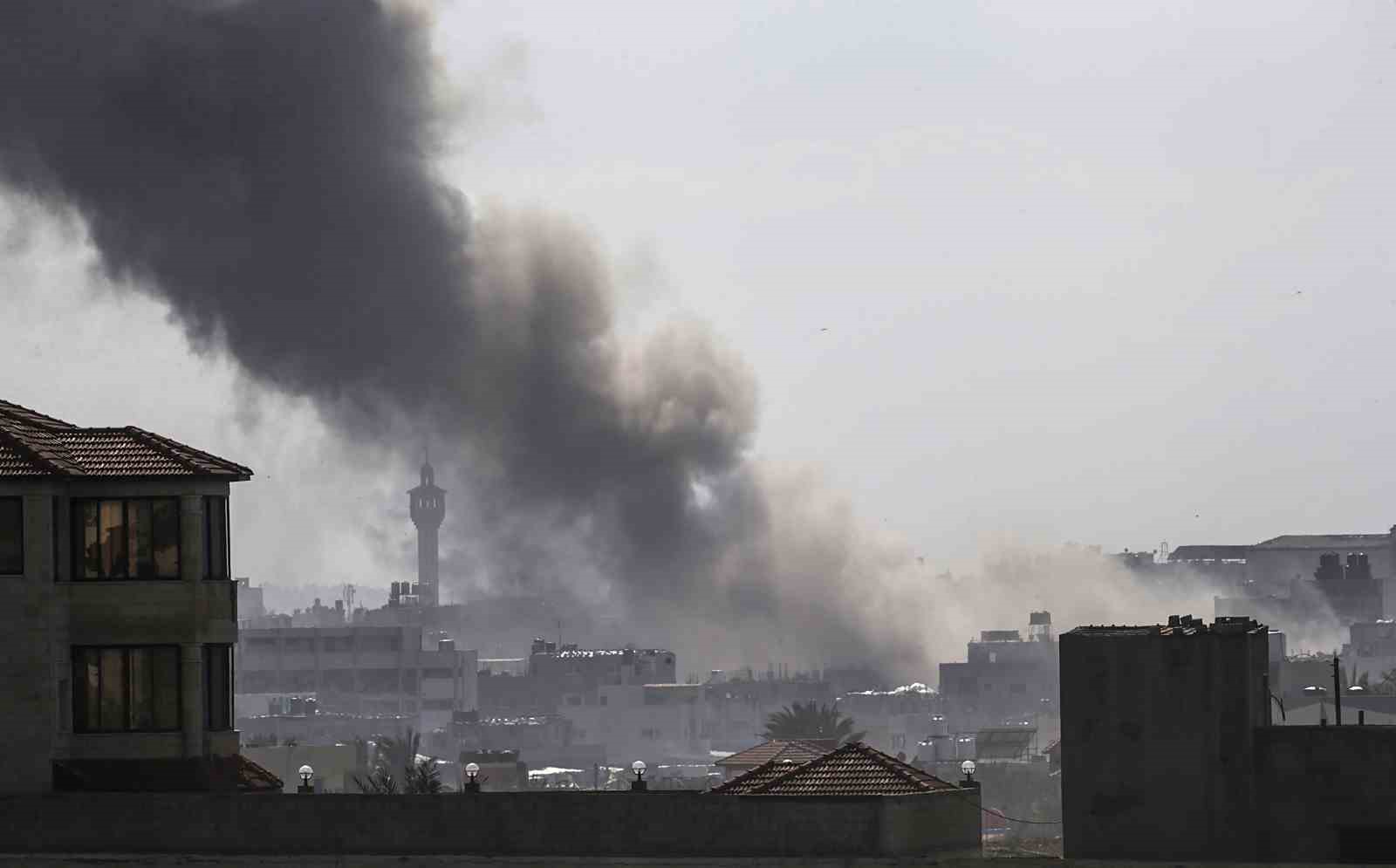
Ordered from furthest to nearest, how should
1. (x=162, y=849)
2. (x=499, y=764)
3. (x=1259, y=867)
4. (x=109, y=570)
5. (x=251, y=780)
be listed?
(x=499, y=764), (x=251, y=780), (x=109, y=570), (x=162, y=849), (x=1259, y=867)

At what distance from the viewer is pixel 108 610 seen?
163 ft

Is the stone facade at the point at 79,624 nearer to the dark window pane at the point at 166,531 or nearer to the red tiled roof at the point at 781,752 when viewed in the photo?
the dark window pane at the point at 166,531

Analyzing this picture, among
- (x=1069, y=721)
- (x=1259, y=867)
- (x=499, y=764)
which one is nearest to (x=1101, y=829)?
(x=1069, y=721)

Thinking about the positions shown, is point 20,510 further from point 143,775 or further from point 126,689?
point 143,775

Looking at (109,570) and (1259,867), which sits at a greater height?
(109,570)

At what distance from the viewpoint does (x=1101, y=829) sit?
161 feet

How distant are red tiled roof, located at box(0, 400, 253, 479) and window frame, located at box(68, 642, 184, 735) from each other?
342 centimetres

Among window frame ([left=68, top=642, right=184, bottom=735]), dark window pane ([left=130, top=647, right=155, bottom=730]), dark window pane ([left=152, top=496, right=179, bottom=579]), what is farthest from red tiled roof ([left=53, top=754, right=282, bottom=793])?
dark window pane ([left=152, top=496, right=179, bottom=579])

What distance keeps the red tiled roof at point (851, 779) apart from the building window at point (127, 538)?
11.9 m

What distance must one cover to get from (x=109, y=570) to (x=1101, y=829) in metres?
19.9

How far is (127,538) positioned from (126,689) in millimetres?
2964

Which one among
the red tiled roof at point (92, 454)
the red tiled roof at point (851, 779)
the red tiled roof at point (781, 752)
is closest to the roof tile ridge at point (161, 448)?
A: the red tiled roof at point (92, 454)

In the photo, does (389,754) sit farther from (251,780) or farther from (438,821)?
(438,821)

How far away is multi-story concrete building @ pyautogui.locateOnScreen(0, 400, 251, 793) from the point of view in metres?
48.7
